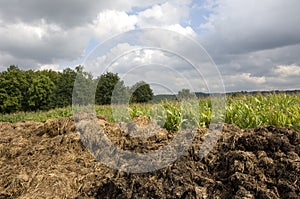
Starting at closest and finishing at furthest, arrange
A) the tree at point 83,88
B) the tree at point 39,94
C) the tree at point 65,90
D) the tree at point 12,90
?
the tree at point 83,88 < the tree at point 65,90 < the tree at point 12,90 < the tree at point 39,94

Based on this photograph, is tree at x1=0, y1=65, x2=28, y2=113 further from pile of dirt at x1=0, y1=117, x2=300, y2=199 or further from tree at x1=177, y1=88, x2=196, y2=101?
pile of dirt at x1=0, y1=117, x2=300, y2=199

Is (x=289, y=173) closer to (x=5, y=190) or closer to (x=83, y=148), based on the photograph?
(x=83, y=148)

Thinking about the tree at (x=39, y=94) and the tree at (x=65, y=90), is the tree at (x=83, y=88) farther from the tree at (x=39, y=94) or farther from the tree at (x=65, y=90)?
the tree at (x=39, y=94)

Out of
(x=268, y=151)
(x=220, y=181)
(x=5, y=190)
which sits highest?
(x=268, y=151)

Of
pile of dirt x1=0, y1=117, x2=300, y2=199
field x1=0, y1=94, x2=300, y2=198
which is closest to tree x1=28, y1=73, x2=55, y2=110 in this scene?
field x1=0, y1=94, x2=300, y2=198

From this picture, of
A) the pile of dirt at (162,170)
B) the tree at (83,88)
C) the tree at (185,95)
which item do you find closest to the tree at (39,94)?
the tree at (83,88)

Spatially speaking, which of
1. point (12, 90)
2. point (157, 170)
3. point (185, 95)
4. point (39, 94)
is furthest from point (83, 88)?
point (12, 90)

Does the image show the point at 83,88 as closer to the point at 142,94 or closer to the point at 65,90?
the point at 142,94

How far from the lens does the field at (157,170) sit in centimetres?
361

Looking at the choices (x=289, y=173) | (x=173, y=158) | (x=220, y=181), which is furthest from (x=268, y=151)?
(x=173, y=158)

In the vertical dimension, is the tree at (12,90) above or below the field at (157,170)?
above

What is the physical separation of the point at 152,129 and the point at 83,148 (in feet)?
3.67

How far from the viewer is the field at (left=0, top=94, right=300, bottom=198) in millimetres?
3611

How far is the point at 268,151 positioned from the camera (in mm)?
3998
